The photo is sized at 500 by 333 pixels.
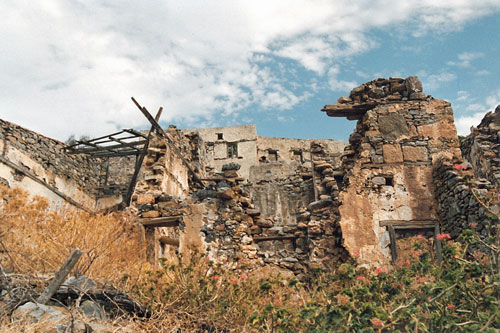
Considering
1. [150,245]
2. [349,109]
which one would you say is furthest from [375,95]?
[150,245]

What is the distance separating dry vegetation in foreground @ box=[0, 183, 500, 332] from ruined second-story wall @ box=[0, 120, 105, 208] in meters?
4.64

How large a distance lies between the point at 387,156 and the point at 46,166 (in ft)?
37.3

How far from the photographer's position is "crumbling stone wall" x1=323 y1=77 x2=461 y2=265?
8.59 metres

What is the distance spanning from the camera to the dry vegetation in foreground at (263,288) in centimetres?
375

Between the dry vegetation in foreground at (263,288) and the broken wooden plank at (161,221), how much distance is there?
32.3 inches

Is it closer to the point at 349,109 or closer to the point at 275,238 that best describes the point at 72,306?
the point at 275,238

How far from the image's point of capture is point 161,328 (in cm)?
509

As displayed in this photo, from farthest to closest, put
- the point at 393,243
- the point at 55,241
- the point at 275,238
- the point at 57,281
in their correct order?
the point at 275,238, the point at 393,243, the point at 55,241, the point at 57,281

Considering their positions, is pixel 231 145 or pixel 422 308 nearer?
pixel 422 308

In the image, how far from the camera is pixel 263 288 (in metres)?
4.85

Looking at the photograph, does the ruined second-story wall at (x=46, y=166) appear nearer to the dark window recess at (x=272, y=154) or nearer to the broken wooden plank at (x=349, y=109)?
the broken wooden plank at (x=349, y=109)

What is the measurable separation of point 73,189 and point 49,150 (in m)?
1.81

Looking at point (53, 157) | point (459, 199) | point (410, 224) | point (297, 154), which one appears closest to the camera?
point (459, 199)

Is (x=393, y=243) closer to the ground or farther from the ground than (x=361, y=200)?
closer to the ground
